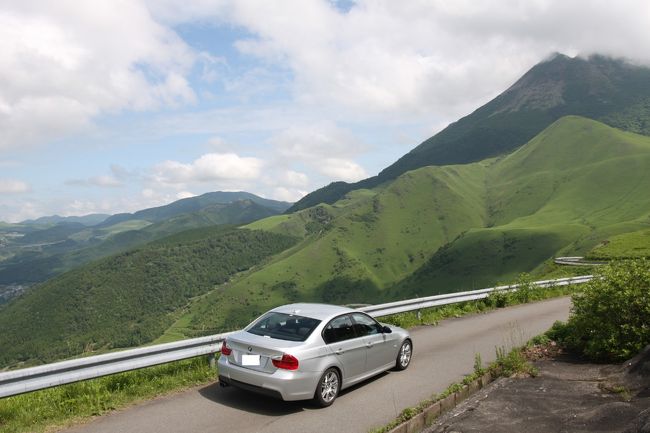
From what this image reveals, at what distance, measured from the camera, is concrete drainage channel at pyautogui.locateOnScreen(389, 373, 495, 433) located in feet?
23.8

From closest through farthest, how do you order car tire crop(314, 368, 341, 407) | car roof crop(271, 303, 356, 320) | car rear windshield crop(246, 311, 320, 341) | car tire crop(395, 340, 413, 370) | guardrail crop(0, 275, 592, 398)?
guardrail crop(0, 275, 592, 398) → car tire crop(314, 368, 341, 407) → car rear windshield crop(246, 311, 320, 341) → car roof crop(271, 303, 356, 320) → car tire crop(395, 340, 413, 370)

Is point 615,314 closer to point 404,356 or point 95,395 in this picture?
point 404,356

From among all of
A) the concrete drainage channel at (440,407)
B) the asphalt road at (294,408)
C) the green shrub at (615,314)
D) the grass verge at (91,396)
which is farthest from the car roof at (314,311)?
the green shrub at (615,314)

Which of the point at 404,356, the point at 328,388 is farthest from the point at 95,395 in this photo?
the point at 404,356

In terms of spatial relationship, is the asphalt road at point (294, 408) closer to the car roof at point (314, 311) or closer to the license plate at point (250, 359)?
the license plate at point (250, 359)

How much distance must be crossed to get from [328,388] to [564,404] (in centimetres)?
383

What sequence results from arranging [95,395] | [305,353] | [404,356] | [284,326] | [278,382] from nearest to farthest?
1. [278,382]
2. [305,353]
3. [95,395]
4. [284,326]
5. [404,356]

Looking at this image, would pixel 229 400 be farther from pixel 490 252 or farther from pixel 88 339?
pixel 88 339

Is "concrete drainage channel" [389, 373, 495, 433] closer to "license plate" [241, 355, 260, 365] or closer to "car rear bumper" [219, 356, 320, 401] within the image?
"car rear bumper" [219, 356, 320, 401]

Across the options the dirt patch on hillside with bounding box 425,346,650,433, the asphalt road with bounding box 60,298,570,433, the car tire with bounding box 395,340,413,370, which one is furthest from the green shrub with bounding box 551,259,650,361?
the car tire with bounding box 395,340,413,370

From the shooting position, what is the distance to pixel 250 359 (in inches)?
331

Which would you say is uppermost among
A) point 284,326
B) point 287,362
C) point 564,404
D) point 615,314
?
point 284,326

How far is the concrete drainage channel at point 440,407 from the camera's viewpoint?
725 centimetres

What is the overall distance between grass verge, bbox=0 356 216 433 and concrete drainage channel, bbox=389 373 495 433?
456 cm
